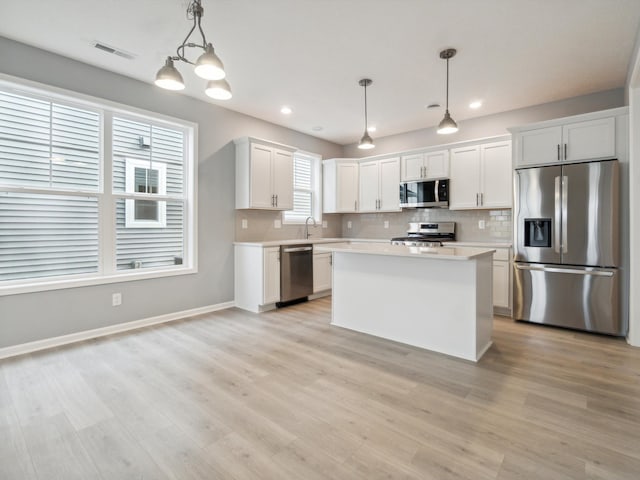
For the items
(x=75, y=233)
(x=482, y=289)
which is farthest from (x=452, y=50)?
(x=75, y=233)

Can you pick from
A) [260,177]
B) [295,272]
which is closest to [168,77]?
[260,177]

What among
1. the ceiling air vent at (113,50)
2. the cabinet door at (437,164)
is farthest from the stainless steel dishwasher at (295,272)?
the ceiling air vent at (113,50)

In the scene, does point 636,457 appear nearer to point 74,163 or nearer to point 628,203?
point 628,203

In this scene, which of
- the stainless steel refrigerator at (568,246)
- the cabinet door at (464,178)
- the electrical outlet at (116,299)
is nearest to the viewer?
the stainless steel refrigerator at (568,246)

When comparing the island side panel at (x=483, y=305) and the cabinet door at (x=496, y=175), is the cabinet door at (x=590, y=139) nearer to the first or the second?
the cabinet door at (x=496, y=175)

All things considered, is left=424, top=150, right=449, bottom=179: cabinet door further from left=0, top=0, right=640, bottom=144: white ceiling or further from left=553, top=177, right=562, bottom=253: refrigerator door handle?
left=553, top=177, right=562, bottom=253: refrigerator door handle

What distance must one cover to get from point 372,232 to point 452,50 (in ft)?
11.7

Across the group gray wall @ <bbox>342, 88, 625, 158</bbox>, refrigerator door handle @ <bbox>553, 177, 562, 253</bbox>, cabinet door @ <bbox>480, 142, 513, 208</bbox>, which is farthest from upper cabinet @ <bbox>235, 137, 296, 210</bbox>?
refrigerator door handle @ <bbox>553, 177, 562, 253</bbox>

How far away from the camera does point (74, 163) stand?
3.36 meters

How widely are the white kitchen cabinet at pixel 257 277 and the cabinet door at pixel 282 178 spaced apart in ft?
2.77

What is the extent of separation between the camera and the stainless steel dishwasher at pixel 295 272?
459 centimetres

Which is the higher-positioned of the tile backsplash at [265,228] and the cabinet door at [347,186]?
the cabinet door at [347,186]

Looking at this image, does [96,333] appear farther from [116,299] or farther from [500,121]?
[500,121]

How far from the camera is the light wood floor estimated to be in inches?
62.7
